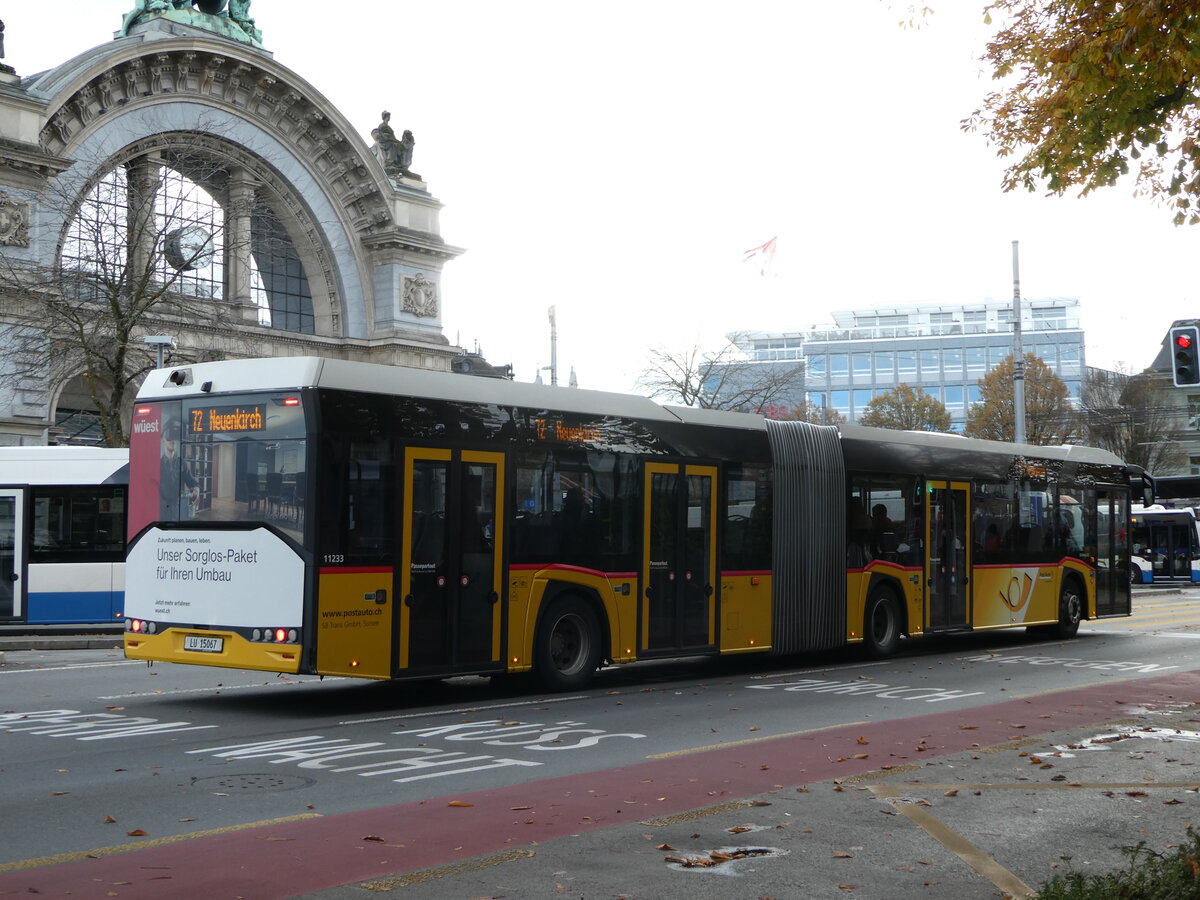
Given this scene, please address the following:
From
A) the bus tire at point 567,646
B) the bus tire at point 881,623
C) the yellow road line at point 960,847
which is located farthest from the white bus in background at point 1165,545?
the yellow road line at point 960,847

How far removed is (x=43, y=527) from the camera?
78.0 ft

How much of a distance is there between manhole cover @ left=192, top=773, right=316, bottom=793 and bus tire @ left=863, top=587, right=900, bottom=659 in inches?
453

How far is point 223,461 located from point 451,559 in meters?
2.31

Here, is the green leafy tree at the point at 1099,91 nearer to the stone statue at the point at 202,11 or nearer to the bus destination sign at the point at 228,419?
the bus destination sign at the point at 228,419

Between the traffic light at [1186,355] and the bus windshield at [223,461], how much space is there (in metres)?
9.60

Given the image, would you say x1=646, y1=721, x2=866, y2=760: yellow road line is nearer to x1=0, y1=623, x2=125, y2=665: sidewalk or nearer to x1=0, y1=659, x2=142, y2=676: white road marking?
x1=0, y1=659, x2=142, y2=676: white road marking

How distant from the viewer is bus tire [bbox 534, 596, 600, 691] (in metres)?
14.8

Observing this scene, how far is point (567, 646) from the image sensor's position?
15.3m

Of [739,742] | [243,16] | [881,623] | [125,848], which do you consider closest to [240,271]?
[243,16]

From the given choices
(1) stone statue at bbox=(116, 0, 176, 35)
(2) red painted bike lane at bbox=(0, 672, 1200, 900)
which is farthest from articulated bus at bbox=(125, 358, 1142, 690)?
(1) stone statue at bbox=(116, 0, 176, 35)

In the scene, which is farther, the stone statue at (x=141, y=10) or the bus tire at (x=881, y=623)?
the stone statue at (x=141, y=10)

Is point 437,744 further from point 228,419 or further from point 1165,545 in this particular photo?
point 1165,545

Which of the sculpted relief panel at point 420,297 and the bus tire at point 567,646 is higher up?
the sculpted relief panel at point 420,297

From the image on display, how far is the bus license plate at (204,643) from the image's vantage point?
42.8ft
